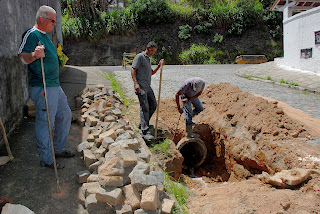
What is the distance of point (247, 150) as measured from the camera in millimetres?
5309

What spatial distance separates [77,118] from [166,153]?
1.92 m

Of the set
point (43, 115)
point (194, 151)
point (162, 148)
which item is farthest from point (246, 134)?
point (43, 115)

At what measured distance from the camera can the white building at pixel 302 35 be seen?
11.1 m

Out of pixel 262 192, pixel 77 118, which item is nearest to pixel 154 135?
pixel 77 118

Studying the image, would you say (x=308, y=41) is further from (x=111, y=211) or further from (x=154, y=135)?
(x=111, y=211)

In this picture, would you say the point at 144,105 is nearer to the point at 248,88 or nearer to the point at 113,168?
the point at 113,168

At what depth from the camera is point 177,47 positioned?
24.7m

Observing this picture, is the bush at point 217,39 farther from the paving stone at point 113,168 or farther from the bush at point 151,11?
the paving stone at point 113,168

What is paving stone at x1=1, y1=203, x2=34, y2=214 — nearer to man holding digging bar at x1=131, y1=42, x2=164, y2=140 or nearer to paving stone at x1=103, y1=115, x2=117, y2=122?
paving stone at x1=103, y1=115, x2=117, y2=122

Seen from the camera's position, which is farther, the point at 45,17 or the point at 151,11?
the point at 151,11

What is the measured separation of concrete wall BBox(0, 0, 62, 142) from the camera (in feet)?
13.1

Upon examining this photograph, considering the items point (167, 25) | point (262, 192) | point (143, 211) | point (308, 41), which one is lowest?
point (262, 192)

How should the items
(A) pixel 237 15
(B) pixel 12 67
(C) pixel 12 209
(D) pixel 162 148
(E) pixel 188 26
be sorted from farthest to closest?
1. (E) pixel 188 26
2. (A) pixel 237 15
3. (D) pixel 162 148
4. (B) pixel 12 67
5. (C) pixel 12 209

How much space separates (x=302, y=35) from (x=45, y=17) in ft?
39.8
